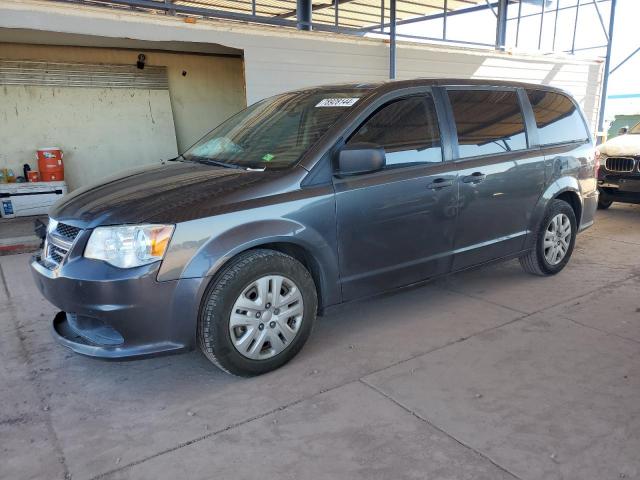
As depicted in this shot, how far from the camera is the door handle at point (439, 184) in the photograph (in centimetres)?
361

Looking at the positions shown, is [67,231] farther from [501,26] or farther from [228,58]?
[501,26]

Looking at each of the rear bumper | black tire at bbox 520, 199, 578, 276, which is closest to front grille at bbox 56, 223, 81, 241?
black tire at bbox 520, 199, 578, 276

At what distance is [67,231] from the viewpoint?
2.92m

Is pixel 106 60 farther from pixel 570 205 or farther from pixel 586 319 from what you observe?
pixel 586 319

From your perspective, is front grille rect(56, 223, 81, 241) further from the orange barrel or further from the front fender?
the orange barrel

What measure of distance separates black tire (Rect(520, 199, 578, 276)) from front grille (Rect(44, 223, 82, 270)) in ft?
12.3

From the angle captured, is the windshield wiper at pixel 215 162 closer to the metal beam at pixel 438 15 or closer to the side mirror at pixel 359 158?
the side mirror at pixel 359 158

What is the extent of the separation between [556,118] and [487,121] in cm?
105

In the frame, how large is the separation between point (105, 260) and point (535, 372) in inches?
102

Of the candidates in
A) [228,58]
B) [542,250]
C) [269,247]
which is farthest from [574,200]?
[228,58]

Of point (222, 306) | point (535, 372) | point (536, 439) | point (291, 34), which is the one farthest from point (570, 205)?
point (291, 34)

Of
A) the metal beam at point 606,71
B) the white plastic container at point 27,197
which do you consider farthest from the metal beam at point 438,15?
the white plastic container at point 27,197

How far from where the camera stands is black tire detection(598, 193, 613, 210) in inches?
323

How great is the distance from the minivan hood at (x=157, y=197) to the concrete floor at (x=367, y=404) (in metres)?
1.04
